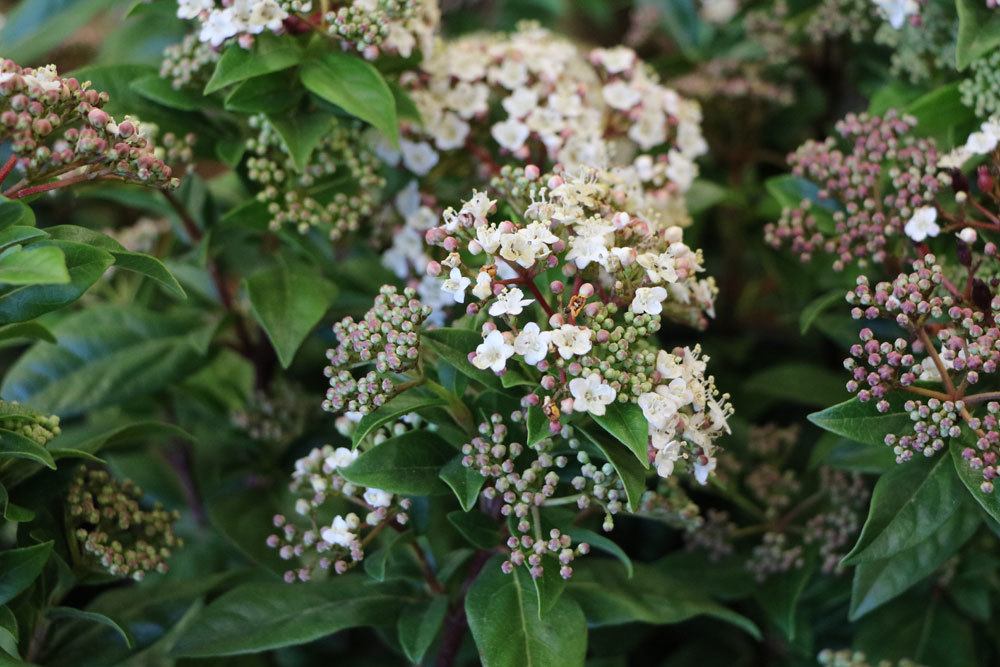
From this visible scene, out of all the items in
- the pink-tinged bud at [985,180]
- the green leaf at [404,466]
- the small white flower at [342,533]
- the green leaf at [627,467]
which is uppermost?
the pink-tinged bud at [985,180]

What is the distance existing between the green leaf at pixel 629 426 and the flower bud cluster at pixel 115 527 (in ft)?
1.89

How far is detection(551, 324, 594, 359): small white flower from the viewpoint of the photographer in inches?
40.8

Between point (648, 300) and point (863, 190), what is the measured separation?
43 centimetres

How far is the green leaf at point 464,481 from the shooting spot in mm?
1103

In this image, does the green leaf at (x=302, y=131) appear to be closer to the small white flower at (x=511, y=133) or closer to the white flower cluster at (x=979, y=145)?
the small white flower at (x=511, y=133)

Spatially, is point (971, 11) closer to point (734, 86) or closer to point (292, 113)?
point (734, 86)

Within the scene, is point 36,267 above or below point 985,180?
below

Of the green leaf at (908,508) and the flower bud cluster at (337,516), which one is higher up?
the green leaf at (908,508)

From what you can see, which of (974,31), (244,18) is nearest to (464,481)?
(244,18)

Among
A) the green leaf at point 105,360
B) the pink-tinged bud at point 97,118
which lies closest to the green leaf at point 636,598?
the green leaf at point 105,360

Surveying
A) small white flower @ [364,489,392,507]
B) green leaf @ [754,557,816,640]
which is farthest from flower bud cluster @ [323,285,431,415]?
green leaf @ [754,557,816,640]

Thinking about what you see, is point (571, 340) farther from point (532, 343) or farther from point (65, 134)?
point (65, 134)

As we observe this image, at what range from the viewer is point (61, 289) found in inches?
40.9

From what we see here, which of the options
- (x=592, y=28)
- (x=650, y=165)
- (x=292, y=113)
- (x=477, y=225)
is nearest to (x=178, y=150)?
(x=292, y=113)
